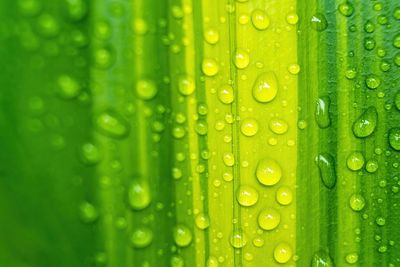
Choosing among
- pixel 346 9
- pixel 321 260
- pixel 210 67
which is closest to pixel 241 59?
pixel 210 67

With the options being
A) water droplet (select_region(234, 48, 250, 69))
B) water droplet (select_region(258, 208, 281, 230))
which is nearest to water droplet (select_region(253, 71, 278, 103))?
water droplet (select_region(234, 48, 250, 69))

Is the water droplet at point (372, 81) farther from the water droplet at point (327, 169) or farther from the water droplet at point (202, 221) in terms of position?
the water droplet at point (202, 221)

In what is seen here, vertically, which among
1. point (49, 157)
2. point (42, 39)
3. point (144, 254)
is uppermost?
point (42, 39)

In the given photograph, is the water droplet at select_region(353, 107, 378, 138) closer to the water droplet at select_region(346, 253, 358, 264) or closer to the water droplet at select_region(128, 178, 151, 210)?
the water droplet at select_region(346, 253, 358, 264)

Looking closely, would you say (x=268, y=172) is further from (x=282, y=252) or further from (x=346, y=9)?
(x=346, y=9)

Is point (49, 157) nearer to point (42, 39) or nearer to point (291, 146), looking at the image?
point (42, 39)

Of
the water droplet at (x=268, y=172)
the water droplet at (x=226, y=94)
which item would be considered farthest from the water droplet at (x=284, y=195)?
the water droplet at (x=226, y=94)

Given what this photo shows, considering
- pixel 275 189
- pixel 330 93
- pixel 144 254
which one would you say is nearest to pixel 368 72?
pixel 330 93
